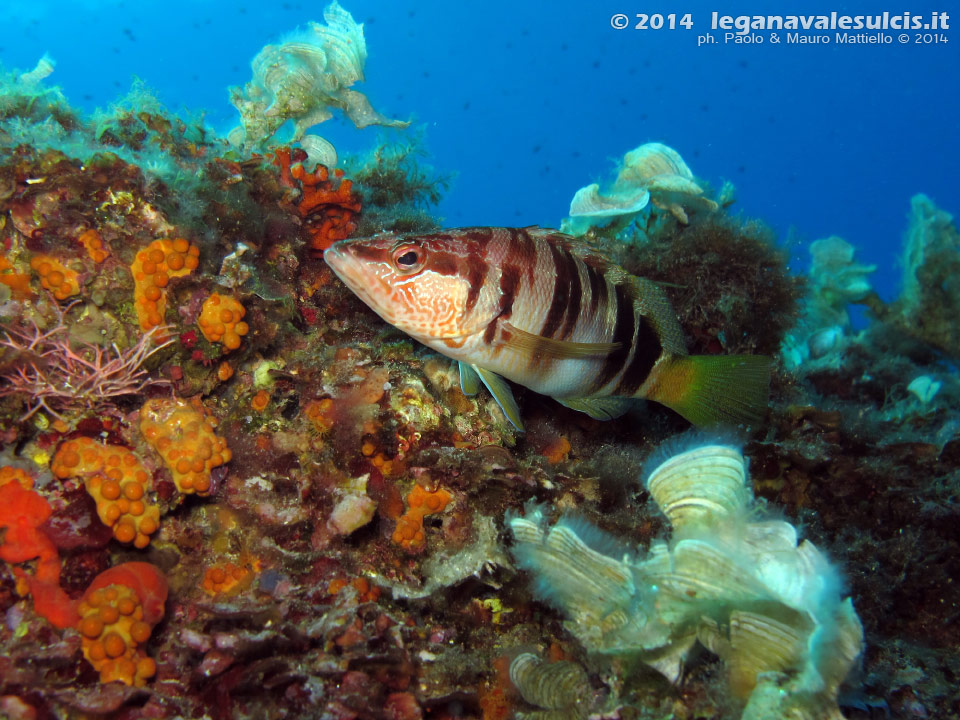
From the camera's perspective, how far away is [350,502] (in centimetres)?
310

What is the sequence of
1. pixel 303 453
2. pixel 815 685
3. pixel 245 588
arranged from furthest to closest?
pixel 303 453
pixel 245 588
pixel 815 685

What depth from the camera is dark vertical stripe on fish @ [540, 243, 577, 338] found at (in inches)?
124

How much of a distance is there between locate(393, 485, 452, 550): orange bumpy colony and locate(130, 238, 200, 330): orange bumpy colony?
2.13 metres

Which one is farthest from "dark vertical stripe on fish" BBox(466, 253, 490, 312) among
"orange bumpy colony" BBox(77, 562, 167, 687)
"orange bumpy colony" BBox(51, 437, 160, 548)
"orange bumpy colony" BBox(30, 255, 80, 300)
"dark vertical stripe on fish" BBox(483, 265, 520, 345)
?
"orange bumpy colony" BBox(30, 255, 80, 300)

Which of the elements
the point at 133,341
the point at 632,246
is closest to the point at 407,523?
the point at 133,341

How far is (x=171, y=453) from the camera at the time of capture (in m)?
3.02

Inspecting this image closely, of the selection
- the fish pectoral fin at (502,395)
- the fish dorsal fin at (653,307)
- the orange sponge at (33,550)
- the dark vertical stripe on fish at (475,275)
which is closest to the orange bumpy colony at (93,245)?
the orange sponge at (33,550)

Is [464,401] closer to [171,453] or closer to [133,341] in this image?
[171,453]

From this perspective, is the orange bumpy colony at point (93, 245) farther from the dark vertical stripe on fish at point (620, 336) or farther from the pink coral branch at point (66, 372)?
the dark vertical stripe on fish at point (620, 336)

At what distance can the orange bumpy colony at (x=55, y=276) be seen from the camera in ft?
10.7

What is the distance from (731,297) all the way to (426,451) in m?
3.62

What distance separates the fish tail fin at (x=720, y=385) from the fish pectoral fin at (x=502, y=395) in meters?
1.05

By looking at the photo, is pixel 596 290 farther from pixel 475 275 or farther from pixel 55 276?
pixel 55 276

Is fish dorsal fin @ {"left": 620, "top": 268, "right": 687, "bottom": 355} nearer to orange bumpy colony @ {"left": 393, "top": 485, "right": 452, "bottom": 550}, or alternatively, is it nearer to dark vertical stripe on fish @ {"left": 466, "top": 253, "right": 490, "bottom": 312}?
dark vertical stripe on fish @ {"left": 466, "top": 253, "right": 490, "bottom": 312}
